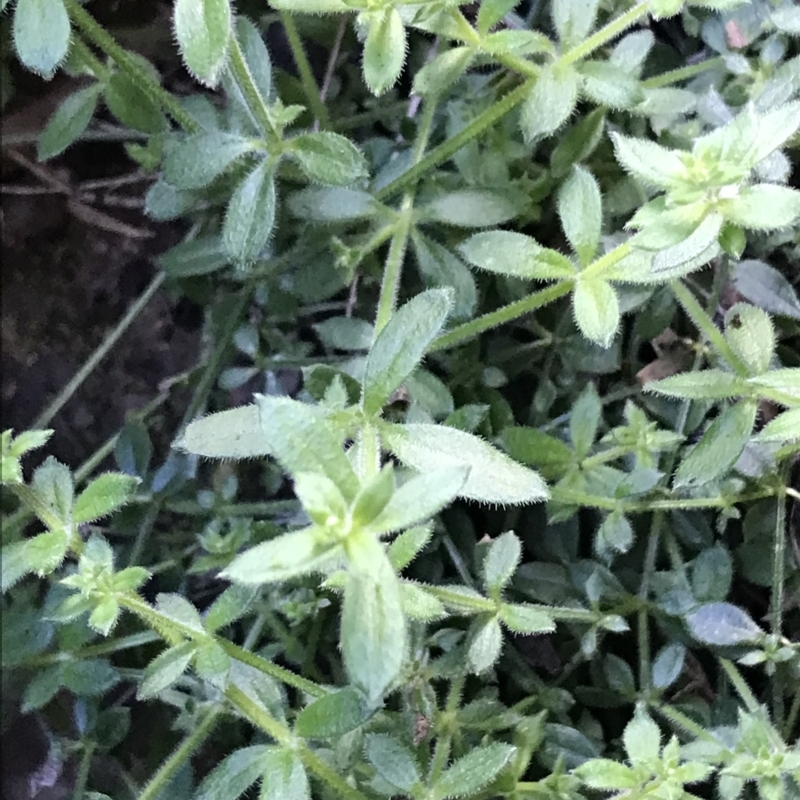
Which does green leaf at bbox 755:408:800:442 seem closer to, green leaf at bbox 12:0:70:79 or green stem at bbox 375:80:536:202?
green stem at bbox 375:80:536:202

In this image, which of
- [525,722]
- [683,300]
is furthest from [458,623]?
[683,300]

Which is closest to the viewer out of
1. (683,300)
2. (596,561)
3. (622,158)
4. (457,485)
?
(457,485)

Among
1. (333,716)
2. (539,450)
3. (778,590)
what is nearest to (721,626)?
(778,590)

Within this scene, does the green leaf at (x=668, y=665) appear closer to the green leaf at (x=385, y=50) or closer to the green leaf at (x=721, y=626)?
the green leaf at (x=721, y=626)

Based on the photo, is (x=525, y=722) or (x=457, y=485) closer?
(x=457, y=485)

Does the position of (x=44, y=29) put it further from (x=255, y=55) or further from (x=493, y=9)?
(x=493, y=9)

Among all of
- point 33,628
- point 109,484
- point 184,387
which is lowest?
point 33,628

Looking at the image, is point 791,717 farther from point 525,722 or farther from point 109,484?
point 109,484
